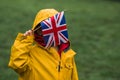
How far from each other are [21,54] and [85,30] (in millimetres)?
7639

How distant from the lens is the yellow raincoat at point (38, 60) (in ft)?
12.3

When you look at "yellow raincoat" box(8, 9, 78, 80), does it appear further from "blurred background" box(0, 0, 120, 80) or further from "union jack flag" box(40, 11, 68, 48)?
"blurred background" box(0, 0, 120, 80)

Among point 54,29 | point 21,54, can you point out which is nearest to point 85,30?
point 54,29

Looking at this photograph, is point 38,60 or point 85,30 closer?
point 38,60

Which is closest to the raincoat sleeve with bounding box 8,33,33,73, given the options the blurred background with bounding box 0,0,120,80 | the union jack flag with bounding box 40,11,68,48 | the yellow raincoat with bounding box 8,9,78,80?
the yellow raincoat with bounding box 8,9,78,80

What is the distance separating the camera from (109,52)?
364 inches

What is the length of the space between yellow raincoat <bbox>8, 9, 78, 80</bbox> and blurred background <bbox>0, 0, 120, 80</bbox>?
3.21m

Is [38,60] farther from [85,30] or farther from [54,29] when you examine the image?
[85,30]

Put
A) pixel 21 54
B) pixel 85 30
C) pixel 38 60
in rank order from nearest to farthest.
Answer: pixel 21 54
pixel 38 60
pixel 85 30

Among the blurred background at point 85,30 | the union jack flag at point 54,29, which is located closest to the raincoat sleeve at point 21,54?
the union jack flag at point 54,29

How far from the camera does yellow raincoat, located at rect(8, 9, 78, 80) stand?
3742 millimetres

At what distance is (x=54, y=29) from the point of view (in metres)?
3.81

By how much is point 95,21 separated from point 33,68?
9018mm

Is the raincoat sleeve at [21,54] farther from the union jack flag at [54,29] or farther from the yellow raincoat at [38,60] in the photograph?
the union jack flag at [54,29]
